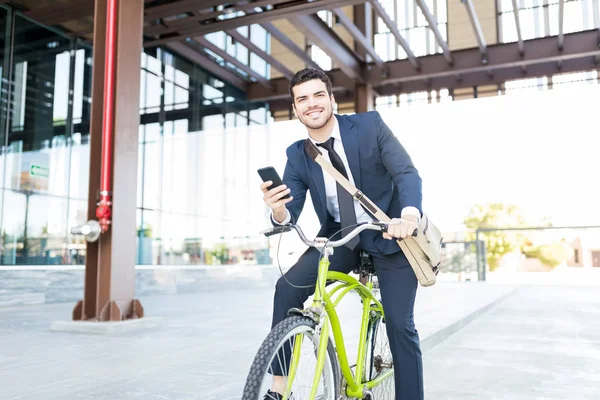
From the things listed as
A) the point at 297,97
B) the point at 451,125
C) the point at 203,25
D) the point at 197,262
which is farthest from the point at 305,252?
the point at 451,125

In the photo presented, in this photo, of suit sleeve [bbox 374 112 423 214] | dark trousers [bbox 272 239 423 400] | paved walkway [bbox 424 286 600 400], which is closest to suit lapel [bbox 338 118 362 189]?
suit sleeve [bbox 374 112 423 214]

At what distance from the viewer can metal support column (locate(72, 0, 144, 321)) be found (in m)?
6.80

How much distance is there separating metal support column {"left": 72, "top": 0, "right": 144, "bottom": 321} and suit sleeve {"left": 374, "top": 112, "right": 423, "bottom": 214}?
15.4 ft

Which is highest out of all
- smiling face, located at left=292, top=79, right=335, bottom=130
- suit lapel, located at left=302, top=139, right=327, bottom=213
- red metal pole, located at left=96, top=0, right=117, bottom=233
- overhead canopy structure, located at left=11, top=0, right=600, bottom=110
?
overhead canopy structure, located at left=11, top=0, right=600, bottom=110

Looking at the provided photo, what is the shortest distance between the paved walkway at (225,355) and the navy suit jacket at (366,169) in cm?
133

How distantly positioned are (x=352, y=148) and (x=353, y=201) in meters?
0.28

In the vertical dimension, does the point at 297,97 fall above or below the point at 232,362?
above

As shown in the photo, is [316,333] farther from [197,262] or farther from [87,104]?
[197,262]

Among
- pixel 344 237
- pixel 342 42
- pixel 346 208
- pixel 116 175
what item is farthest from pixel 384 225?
pixel 342 42

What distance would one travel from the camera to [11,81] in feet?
40.1

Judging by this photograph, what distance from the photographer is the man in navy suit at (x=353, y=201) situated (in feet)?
9.20

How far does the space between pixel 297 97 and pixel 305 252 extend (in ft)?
2.50

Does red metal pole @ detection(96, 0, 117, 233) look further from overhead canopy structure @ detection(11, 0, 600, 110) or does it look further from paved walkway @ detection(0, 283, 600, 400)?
overhead canopy structure @ detection(11, 0, 600, 110)

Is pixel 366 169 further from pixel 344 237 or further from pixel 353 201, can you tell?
pixel 344 237
